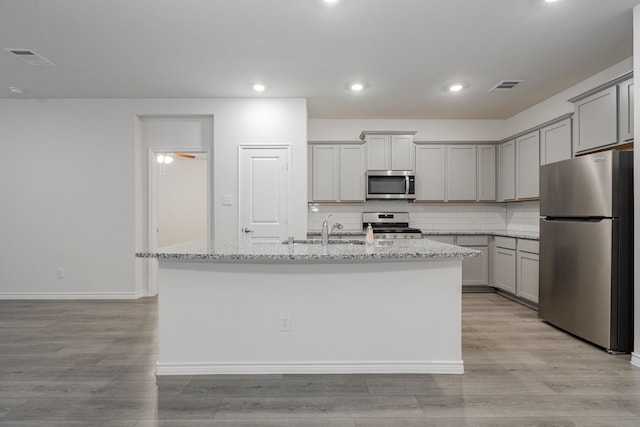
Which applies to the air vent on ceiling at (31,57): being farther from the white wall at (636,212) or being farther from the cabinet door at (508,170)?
the cabinet door at (508,170)

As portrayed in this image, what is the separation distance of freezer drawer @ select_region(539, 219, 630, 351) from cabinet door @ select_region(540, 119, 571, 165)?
1004mm

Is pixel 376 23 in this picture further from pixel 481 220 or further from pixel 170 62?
pixel 481 220

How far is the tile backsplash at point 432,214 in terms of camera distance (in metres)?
5.77

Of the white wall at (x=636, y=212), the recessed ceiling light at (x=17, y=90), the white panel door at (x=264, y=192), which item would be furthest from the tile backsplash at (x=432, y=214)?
the recessed ceiling light at (x=17, y=90)

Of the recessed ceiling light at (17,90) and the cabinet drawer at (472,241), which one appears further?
the cabinet drawer at (472,241)

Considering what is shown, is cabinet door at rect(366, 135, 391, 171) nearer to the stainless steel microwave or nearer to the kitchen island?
the stainless steel microwave

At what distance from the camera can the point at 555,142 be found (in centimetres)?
431

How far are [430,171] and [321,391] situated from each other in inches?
159

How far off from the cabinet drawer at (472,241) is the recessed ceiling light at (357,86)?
2585 millimetres

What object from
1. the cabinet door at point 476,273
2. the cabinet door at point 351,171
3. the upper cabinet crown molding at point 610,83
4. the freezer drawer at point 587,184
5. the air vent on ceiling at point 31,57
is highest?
the air vent on ceiling at point 31,57

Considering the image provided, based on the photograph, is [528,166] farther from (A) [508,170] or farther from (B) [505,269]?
(B) [505,269]

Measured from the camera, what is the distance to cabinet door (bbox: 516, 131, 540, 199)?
4.66 metres

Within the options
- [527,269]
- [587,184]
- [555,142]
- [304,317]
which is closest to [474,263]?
[527,269]

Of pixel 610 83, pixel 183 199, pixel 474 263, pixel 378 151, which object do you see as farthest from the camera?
pixel 183 199
